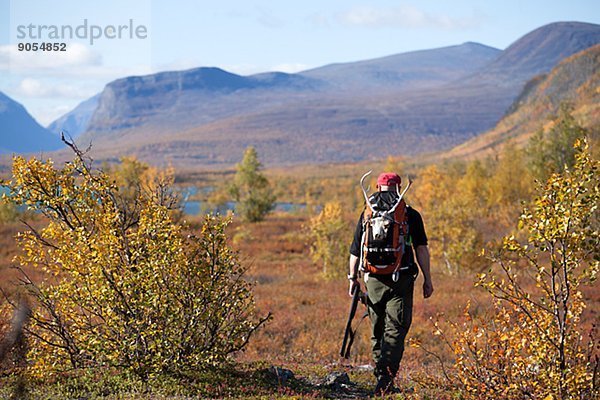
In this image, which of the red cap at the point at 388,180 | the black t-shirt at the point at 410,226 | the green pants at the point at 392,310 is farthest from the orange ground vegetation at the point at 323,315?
the red cap at the point at 388,180

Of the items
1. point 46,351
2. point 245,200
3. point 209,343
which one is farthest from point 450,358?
point 245,200

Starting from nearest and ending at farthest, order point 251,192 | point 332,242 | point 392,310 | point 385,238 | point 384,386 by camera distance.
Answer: point 385,238
point 392,310
point 384,386
point 332,242
point 251,192

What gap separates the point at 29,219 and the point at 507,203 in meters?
38.7

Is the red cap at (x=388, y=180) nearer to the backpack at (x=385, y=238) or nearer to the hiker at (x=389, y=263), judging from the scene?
the hiker at (x=389, y=263)

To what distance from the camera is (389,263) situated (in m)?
7.67

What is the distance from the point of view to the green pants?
Result: 7848 mm

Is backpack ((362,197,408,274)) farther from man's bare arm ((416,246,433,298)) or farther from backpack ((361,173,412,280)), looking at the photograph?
man's bare arm ((416,246,433,298))

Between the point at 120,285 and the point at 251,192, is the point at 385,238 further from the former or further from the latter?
the point at 251,192

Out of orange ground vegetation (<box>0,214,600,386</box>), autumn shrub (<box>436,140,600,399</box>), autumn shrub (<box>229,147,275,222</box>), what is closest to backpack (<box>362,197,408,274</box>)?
orange ground vegetation (<box>0,214,600,386</box>)

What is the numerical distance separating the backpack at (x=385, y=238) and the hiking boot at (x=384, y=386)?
150 cm

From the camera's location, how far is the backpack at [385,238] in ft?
25.0

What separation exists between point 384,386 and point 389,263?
176cm

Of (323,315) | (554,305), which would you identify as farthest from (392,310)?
(323,315)

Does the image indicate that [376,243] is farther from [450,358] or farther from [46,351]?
[450,358]
